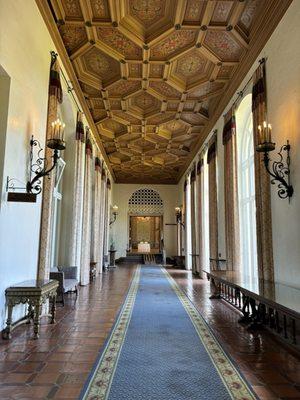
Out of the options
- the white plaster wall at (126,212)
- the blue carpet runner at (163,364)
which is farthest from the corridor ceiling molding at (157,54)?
the white plaster wall at (126,212)

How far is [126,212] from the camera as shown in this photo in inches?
763

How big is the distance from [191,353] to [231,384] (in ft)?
2.66

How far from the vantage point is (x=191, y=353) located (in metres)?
3.37

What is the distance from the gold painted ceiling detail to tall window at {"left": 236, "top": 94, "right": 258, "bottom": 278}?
101 centimetres

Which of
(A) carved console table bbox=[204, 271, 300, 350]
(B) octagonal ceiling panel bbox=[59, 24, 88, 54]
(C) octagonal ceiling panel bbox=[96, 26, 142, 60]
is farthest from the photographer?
(C) octagonal ceiling panel bbox=[96, 26, 142, 60]

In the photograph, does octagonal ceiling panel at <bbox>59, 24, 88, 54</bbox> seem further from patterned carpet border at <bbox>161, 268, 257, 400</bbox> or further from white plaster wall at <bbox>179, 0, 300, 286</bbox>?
patterned carpet border at <bbox>161, 268, 257, 400</bbox>

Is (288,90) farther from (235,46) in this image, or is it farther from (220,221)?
(220,221)

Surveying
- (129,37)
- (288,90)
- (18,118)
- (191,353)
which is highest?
(129,37)

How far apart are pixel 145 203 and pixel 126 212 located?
54.1 inches

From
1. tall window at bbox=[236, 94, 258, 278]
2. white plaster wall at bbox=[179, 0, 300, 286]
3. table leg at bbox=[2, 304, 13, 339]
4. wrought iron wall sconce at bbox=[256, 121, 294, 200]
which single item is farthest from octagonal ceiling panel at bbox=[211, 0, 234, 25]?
table leg at bbox=[2, 304, 13, 339]

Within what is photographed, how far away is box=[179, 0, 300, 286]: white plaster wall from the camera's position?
4449mm

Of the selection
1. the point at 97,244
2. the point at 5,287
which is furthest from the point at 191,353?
the point at 97,244

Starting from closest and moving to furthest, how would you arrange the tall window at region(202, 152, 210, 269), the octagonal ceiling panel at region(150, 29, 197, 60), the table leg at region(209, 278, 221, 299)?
the octagonal ceiling panel at region(150, 29, 197, 60), the table leg at region(209, 278, 221, 299), the tall window at region(202, 152, 210, 269)

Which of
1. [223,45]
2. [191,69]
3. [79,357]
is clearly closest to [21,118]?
[79,357]
